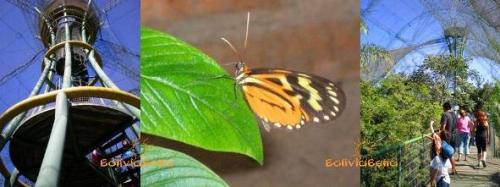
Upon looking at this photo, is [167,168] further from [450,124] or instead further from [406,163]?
[450,124]

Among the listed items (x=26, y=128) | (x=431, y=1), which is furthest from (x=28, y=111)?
(x=431, y=1)

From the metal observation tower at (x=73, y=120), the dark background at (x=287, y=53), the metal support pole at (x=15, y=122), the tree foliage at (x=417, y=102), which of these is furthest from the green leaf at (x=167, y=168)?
the metal support pole at (x=15, y=122)

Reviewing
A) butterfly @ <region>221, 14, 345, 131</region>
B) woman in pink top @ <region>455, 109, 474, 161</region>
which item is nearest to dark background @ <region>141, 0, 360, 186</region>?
butterfly @ <region>221, 14, 345, 131</region>

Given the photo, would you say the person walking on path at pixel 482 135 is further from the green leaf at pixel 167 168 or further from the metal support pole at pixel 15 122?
the metal support pole at pixel 15 122

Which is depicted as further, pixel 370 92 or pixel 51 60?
pixel 51 60

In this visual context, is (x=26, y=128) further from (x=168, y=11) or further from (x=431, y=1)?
(x=431, y=1)

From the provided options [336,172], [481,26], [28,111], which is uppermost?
[481,26]
